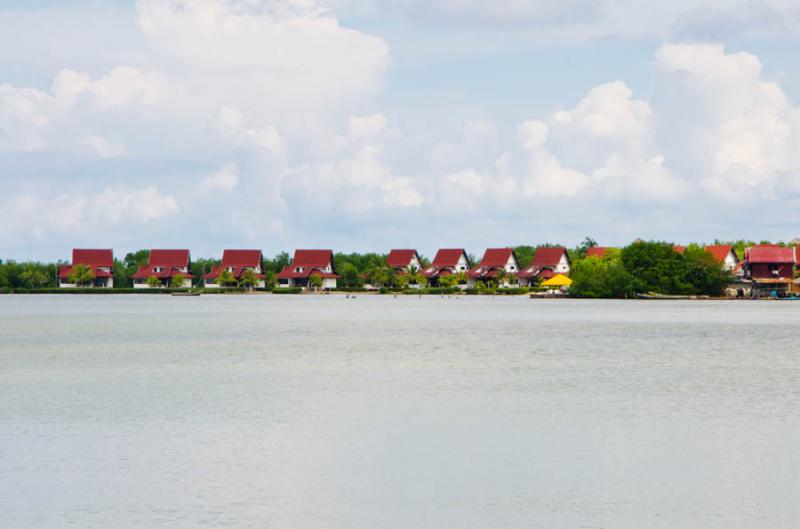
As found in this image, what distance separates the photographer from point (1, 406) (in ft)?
92.2

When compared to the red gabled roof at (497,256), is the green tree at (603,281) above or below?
below

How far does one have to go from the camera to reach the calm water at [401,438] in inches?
628

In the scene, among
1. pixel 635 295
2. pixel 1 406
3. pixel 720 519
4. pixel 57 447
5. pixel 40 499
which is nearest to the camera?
pixel 720 519

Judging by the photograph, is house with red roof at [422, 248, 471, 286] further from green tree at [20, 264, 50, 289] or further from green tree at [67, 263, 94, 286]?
green tree at [20, 264, 50, 289]

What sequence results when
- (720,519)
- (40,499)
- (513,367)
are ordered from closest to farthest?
(720,519), (40,499), (513,367)

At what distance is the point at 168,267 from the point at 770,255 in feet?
320

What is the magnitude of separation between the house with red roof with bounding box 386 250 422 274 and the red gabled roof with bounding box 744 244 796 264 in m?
59.7

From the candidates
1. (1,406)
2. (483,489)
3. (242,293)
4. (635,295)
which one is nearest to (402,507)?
(483,489)

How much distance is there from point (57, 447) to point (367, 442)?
655 cm

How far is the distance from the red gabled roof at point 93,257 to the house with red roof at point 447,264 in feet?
179

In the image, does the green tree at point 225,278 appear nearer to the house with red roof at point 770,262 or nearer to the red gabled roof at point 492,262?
the red gabled roof at point 492,262

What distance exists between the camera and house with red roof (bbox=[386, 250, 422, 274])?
17912cm

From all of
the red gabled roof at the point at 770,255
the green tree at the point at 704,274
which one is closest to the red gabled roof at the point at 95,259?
the green tree at the point at 704,274

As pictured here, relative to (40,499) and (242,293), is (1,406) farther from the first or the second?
(242,293)
